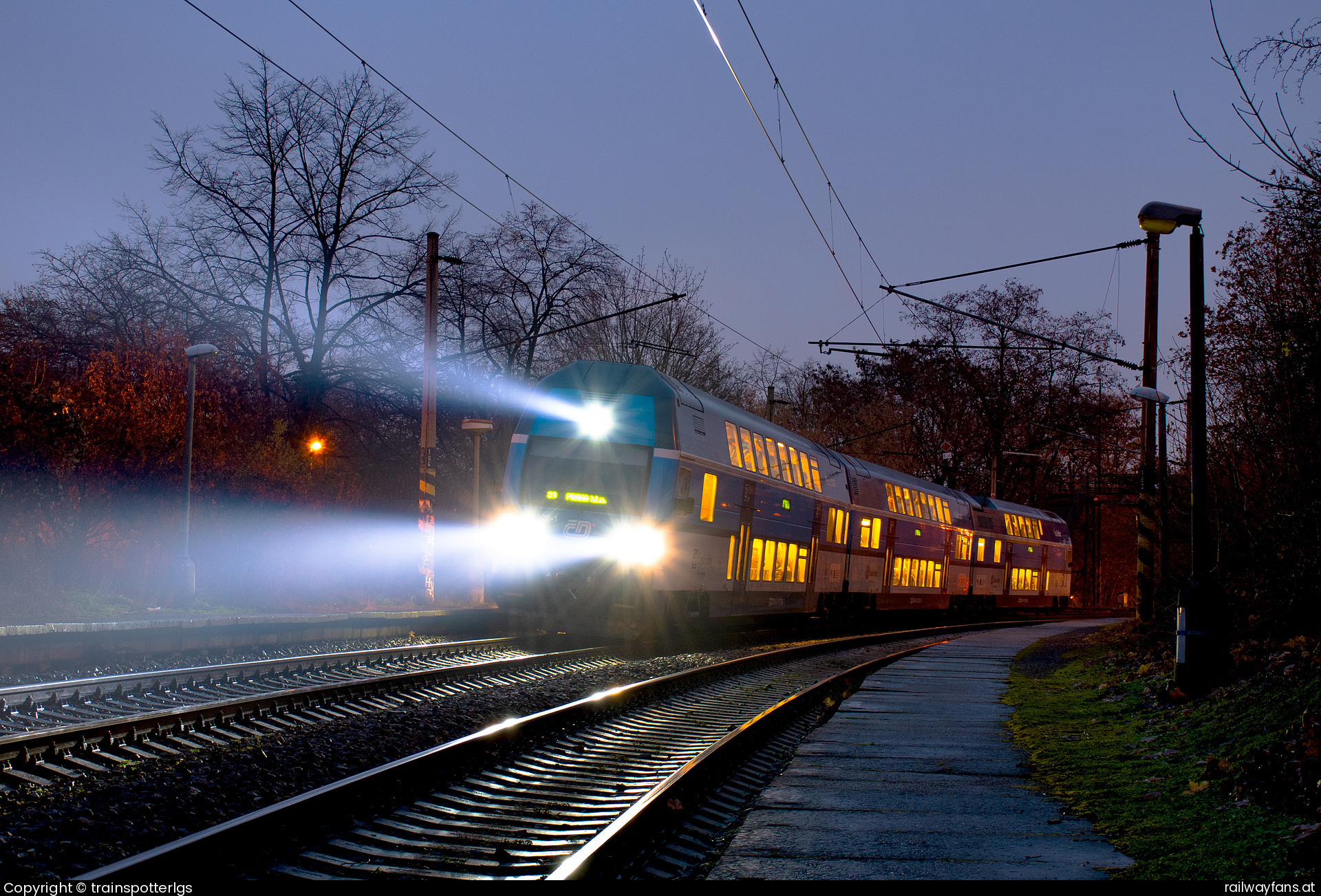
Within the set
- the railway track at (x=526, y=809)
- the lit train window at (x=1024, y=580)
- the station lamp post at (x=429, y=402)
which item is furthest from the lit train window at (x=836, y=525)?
the lit train window at (x=1024, y=580)

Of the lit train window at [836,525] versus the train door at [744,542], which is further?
the lit train window at [836,525]

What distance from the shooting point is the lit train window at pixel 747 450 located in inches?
720

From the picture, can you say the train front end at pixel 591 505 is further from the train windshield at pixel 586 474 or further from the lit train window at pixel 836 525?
the lit train window at pixel 836 525

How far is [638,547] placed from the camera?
15352 mm

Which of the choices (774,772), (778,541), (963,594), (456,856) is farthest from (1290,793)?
(963,594)

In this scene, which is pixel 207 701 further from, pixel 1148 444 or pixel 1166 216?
pixel 1148 444

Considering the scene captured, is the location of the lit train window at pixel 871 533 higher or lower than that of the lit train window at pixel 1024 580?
higher

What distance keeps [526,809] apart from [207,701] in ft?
14.7

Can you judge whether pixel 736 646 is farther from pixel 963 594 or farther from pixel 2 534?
pixel 963 594

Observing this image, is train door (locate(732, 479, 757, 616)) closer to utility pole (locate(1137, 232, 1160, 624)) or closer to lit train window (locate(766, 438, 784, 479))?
lit train window (locate(766, 438, 784, 479))

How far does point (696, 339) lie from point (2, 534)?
1086 inches

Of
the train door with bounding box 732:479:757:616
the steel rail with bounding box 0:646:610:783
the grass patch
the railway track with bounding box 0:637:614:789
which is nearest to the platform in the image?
the grass patch

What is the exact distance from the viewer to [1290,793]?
581cm

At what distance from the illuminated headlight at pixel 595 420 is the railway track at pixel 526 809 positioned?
6.56m
